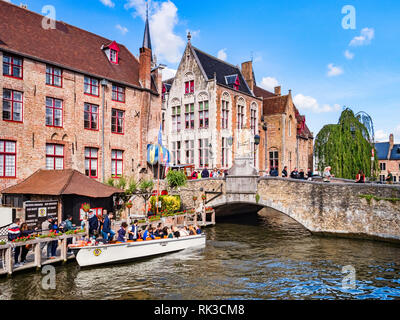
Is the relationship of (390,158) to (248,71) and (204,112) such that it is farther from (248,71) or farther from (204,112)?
(204,112)

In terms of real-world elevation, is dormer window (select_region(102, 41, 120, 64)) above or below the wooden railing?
above

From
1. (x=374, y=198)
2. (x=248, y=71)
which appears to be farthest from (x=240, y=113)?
(x=374, y=198)

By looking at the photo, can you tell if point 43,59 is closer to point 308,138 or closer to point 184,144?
point 184,144

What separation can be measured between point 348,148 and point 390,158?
3621cm

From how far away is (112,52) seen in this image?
24.8 m

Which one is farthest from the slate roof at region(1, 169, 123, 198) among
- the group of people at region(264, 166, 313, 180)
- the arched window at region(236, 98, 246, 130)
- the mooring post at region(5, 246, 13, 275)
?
the arched window at region(236, 98, 246, 130)

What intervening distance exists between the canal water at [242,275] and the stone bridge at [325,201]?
80 centimetres

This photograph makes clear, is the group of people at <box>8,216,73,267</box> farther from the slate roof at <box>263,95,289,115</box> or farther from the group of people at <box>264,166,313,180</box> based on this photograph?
the slate roof at <box>263,95,289,115</box>

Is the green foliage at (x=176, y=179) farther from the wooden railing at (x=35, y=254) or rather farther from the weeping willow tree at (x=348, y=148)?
the weeping willow tree at (x=348, y=148)

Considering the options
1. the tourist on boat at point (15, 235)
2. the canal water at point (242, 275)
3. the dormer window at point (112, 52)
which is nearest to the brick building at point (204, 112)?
the dormer window at point (112, 52)

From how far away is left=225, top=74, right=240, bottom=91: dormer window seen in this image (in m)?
33.2

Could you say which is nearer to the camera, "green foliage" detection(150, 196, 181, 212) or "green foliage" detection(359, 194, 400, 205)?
"green foliage" detection(359, 194, 400, 205)
